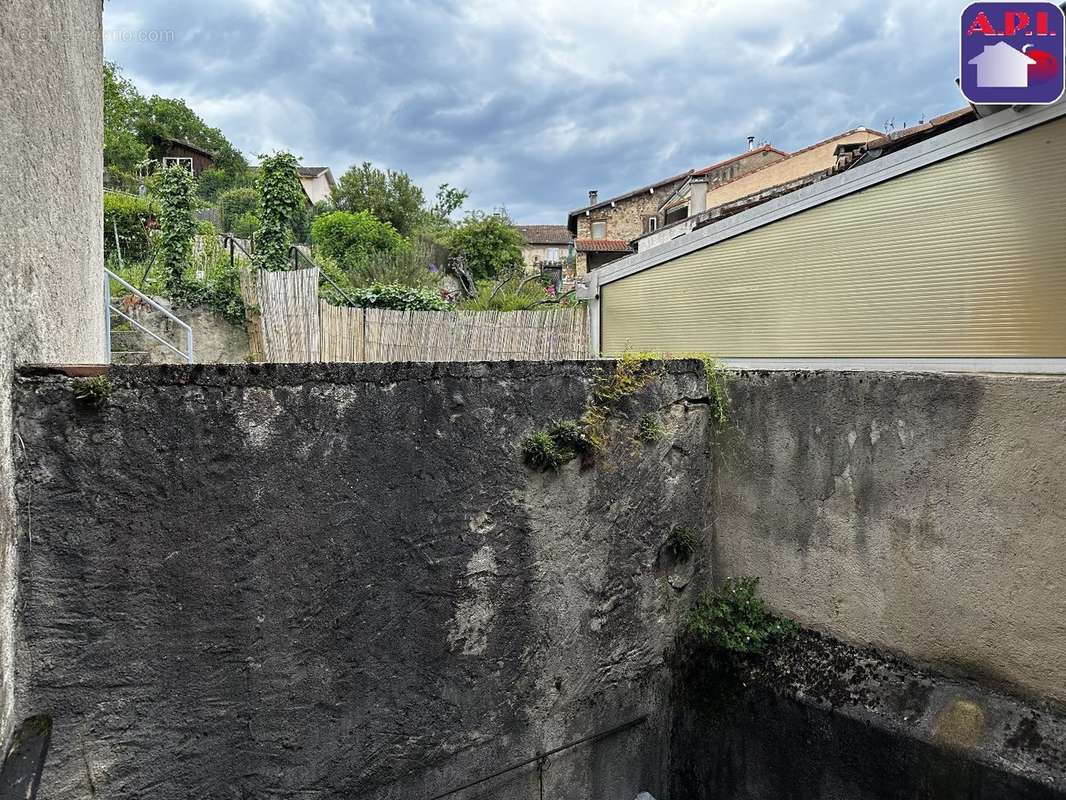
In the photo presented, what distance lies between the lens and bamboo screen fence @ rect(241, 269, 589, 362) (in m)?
5.81

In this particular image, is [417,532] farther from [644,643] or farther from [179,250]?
[179,250]

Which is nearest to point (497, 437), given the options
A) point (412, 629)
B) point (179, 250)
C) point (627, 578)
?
point (412, 629)

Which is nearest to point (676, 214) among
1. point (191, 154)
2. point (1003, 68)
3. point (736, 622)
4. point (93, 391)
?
point (1003, 68)

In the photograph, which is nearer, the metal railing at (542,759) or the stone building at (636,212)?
the metal railing at (542,759)

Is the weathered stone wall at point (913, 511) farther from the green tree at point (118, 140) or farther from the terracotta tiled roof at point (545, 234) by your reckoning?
the terracotta tiled roof at point (545, 234)

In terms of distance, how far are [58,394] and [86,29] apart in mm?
2950

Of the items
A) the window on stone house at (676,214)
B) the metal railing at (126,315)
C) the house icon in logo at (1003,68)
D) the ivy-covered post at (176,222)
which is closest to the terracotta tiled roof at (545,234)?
the window on stone house at (676,214)

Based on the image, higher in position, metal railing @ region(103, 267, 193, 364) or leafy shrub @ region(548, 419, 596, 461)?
metal railing @ region(103, 267, 193, 364)

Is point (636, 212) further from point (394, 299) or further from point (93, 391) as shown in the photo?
point (93, 391)

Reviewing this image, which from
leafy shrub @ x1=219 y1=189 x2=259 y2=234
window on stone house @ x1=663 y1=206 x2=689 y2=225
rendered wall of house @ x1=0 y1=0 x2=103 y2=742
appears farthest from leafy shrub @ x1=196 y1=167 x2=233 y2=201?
rendered wall of house @ x1=0 y1=0 x2=103 y2=742

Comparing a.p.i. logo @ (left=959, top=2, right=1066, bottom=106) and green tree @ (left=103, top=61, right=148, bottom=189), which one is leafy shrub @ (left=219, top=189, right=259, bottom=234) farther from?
a.p.i. logo @ (left=959, top=2, right=1066, bottom=106)

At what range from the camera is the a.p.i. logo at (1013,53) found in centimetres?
326

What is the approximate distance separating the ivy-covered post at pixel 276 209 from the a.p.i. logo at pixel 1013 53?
906cm

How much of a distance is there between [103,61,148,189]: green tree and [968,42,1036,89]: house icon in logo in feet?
99.7
